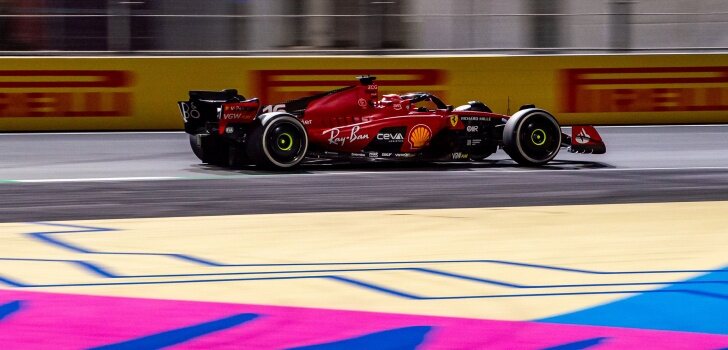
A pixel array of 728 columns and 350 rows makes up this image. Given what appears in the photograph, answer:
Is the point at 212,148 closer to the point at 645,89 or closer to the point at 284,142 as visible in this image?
the point at 284,142

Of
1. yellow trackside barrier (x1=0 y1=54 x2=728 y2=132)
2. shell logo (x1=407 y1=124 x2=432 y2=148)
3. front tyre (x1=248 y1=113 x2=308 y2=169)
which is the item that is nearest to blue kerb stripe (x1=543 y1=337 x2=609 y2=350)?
front tyre (x1=248 y1=113 x2=308 y2=169)

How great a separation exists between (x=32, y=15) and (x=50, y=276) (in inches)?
392

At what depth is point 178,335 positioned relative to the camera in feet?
15.4

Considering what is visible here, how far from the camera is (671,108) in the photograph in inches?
656

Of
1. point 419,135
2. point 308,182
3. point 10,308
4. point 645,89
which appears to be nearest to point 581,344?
point 10,308

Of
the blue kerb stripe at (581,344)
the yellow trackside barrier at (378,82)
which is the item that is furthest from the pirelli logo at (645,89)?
the blue kerb stripe at (581,344)

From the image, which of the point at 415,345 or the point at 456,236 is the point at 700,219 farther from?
the point at 415,345

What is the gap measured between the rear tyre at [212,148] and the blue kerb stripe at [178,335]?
6242 millimetres

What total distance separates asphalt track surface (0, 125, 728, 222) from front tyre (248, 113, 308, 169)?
133mm

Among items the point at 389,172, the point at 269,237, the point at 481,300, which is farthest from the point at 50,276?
the point at 389,172

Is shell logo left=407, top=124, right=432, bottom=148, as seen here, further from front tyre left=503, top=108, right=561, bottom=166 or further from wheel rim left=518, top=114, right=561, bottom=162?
wheel rim left=518, top=114, right=561, bottom=162

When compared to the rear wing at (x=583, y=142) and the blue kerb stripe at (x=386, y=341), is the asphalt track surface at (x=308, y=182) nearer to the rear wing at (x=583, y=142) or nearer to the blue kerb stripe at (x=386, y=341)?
the rear wing at (x=583, y=142)

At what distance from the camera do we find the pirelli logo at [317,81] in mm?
15656

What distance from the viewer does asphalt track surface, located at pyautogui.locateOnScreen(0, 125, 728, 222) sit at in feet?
28.6
